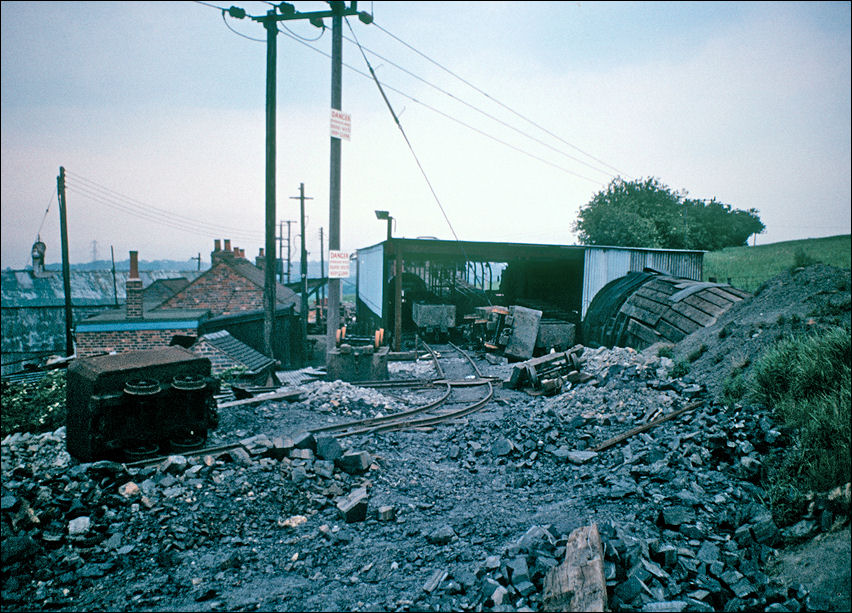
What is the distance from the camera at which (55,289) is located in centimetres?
3148

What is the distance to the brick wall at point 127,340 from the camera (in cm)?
1486

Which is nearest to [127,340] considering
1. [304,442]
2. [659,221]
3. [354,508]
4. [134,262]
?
[134,262]

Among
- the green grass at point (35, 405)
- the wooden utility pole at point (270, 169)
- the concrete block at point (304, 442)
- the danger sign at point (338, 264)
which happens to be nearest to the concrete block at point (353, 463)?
the concrete block at point (304, 442)

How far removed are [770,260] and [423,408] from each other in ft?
46.4

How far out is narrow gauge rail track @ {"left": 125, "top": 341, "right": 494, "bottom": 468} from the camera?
23.7ft

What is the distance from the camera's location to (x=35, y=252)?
3108 cm

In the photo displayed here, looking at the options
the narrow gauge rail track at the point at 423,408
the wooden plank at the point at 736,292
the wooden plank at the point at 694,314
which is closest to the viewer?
the narrow gauge rail track at the point at 423,408

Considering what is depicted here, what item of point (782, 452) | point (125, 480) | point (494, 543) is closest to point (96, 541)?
point (125, 480)

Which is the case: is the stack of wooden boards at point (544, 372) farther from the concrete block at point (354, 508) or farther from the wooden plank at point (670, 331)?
the concrete block at point (354, 508)

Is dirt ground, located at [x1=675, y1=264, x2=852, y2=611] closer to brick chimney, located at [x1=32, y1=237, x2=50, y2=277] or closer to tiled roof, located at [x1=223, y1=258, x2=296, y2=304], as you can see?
tiled roof, located at [x1=223, y1=258, x2=296, y2=304]

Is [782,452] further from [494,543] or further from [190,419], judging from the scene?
[190,419]

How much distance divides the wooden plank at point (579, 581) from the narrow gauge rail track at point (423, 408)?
180 inches

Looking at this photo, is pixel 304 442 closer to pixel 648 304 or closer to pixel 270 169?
pixel 270 169

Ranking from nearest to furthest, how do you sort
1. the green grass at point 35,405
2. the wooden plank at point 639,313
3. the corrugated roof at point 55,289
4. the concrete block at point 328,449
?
the concrete block at point 328,449 < the green grass at point 35,405 < the wooden plank at point 639,313 < the corrugated roof at point 55,289
